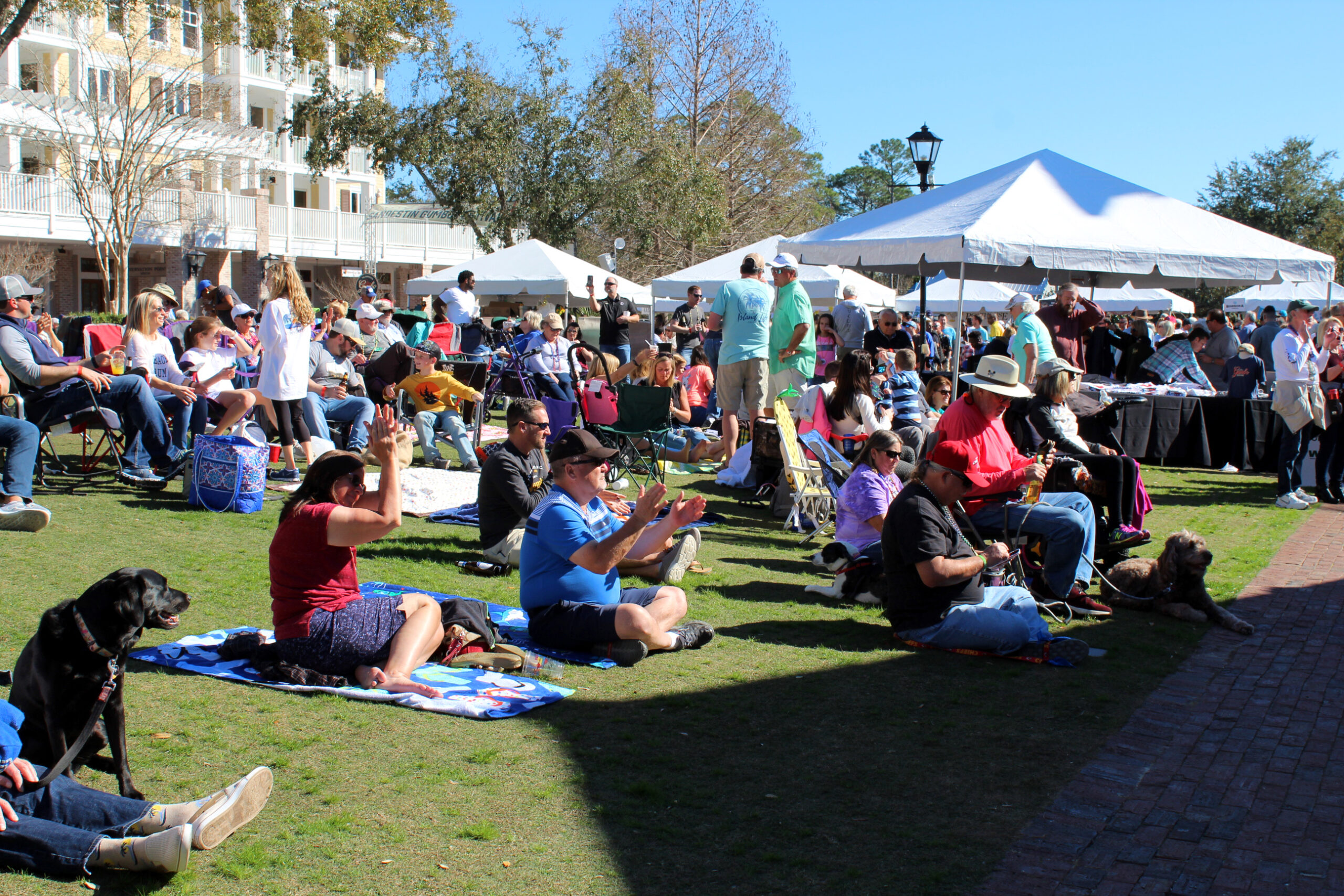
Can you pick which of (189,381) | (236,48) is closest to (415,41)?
(236,48)

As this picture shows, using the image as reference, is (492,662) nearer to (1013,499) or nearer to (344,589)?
(344,589)

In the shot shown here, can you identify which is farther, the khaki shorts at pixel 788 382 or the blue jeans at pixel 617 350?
the blue jeans at pixel 617 350

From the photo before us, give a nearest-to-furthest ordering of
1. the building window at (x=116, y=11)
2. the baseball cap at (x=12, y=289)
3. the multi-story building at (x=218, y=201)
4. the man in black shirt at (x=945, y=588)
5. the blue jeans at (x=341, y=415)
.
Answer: the man in black shirt at (x=945, y=588), the baseball cap at (x=12, y=289), the blue jeans at (x=341, y=415), the building window at (x=116, y=11), the multi-story building at (x=218, y=201)

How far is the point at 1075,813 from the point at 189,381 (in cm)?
837

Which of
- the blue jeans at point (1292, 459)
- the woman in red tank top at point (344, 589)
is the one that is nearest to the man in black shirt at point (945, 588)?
the woman in red tank top at point (344, 589)

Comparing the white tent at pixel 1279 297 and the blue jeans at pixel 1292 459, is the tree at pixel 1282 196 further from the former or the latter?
the blue jeans at pixel 1292 459

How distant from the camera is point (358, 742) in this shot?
432 centimetres

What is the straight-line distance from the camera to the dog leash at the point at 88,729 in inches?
129

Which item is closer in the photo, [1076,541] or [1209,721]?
[1209,721]

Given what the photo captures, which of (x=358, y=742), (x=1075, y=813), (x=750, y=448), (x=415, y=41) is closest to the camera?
(x=1075, y=813)

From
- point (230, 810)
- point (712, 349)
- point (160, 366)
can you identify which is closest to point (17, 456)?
point (160, 366)

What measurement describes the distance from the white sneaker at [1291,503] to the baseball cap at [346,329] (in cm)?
969

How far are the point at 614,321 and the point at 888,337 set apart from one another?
5.72 meters

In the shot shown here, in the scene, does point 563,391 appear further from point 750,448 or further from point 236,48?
point 236,48
